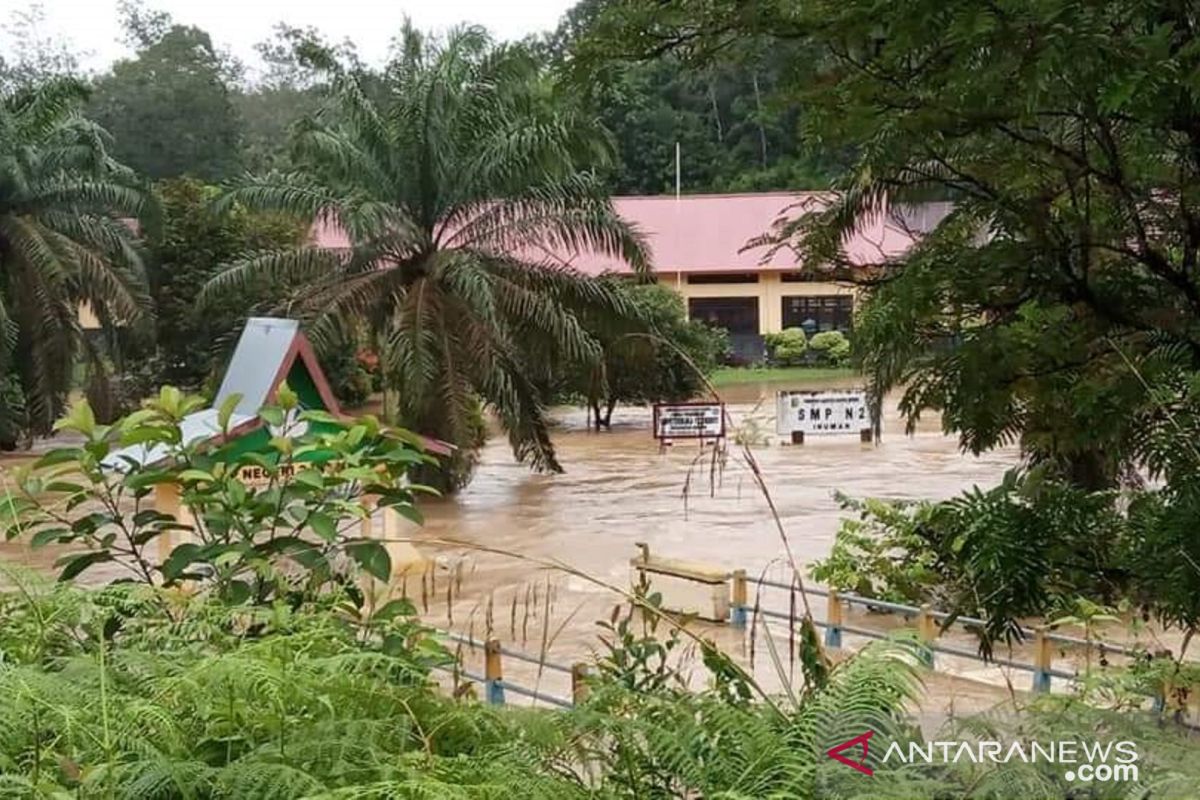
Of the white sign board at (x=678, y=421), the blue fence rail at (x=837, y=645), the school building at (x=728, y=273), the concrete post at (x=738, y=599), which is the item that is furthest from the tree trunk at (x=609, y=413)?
the concrete post at (x=738, y=599)

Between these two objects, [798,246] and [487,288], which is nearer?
[798,246]

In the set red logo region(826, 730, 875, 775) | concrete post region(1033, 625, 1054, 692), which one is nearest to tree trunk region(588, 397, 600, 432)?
concrete post region(1033, 625, 1054, 692)

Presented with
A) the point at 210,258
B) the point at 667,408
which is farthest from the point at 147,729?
the point at 210,258

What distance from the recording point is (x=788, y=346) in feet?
110

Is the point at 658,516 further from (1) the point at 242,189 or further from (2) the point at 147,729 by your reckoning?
(2) the point at 147,729

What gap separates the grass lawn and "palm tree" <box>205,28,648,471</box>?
1461cm

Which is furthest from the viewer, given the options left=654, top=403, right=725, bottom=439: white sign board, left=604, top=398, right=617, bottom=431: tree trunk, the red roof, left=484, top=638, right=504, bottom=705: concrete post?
the red roof

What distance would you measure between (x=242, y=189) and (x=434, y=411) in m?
3.54

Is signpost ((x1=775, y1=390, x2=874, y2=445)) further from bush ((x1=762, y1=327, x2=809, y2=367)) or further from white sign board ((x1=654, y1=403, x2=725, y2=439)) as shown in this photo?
bush ((x1=762, y1=327, x2=809, y2=367))

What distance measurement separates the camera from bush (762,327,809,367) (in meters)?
33.6

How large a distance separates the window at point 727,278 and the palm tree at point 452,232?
19.1 metres

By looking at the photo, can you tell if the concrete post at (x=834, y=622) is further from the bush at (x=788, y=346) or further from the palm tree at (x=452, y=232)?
the bush at (x=788, y=346)

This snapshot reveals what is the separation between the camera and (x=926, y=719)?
1.80 meters

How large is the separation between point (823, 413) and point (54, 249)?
12.4 m
